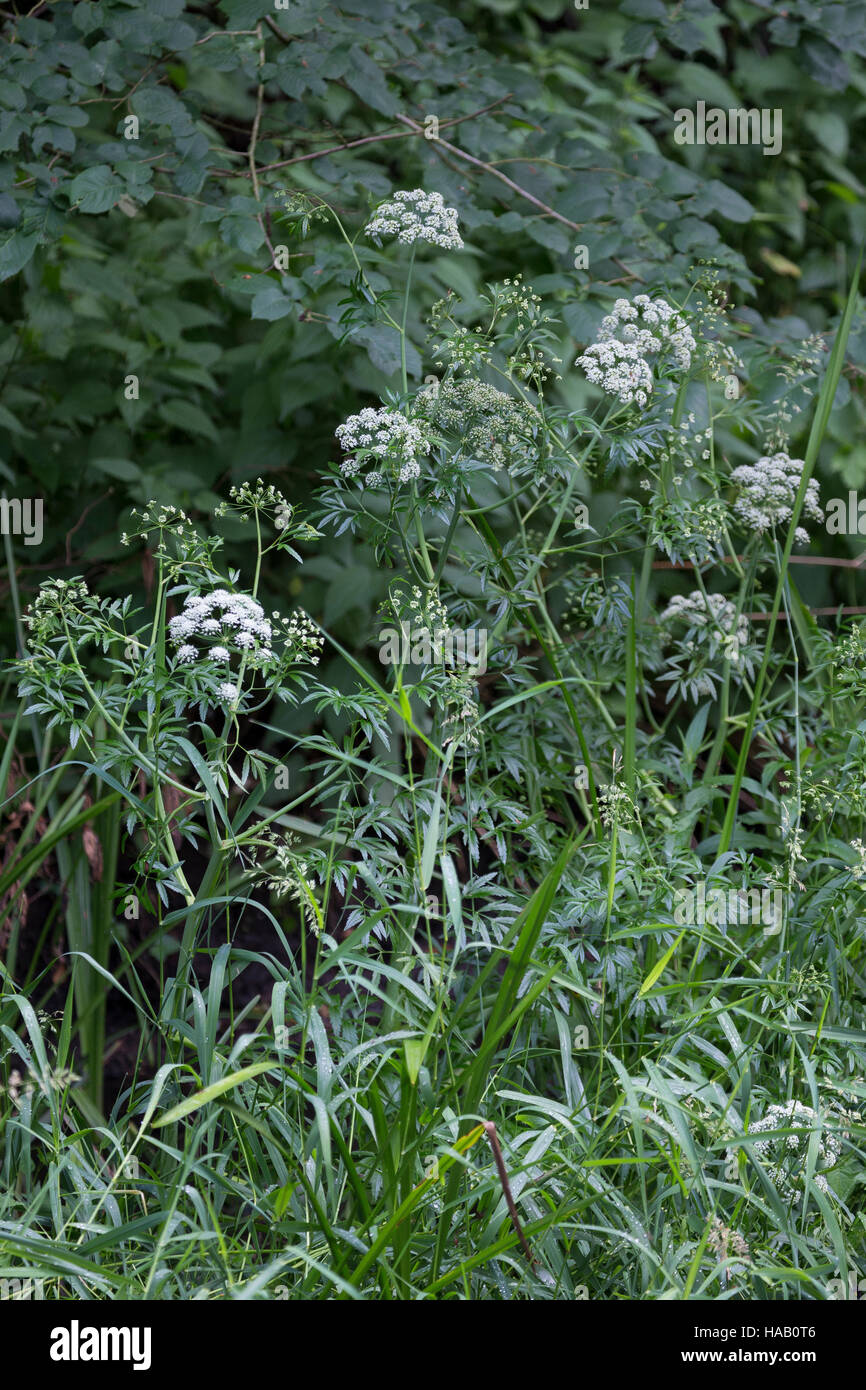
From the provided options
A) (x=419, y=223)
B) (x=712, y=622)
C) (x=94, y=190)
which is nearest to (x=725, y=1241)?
(x=712, y=622)

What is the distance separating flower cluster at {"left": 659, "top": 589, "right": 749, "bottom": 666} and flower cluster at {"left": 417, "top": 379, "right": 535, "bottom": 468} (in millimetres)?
554

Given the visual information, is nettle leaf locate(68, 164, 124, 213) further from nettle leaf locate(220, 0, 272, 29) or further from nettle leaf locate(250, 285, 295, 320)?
nettle leaf locate(220, 0, 272, 29)

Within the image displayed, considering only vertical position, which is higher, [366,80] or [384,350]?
[366,80]

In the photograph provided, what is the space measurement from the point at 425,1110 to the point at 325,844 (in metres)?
0.80

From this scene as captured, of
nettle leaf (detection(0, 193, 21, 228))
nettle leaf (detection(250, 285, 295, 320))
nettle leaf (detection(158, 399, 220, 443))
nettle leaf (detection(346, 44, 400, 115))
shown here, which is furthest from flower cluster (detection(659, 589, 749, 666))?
nettle leaf (detection(0, 193, 21, 228))

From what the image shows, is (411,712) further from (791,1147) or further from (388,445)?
(791,1147)

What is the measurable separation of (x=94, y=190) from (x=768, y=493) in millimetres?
1567

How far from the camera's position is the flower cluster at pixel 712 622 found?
245cm

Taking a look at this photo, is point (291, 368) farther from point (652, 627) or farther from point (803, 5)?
point (803, 5)

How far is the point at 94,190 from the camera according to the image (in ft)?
8.30

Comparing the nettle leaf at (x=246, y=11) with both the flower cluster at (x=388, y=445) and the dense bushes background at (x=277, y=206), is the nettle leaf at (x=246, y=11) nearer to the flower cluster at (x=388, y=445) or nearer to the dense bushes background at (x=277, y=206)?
the dense bushes background at (x=277, y=206)

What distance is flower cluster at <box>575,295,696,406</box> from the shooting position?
7.00 ft

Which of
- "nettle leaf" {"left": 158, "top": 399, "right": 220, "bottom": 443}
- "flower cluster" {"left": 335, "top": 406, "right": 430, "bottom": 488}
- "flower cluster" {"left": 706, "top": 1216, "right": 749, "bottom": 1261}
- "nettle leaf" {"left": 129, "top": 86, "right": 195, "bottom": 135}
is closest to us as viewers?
"flower cluster" {"left": 706, "top": 1216, "right": 749, "bottom": 1261}

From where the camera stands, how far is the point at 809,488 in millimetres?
2631
